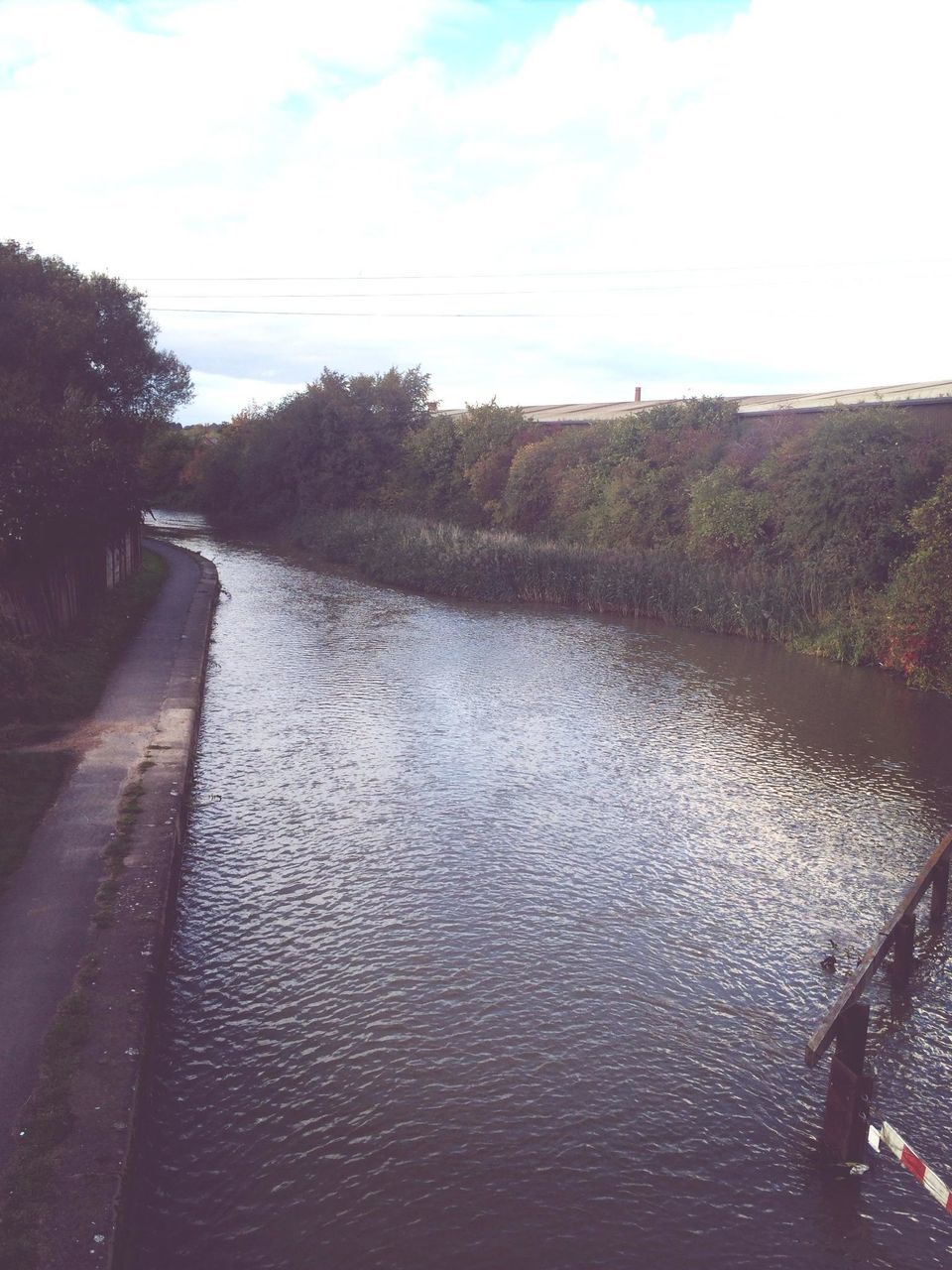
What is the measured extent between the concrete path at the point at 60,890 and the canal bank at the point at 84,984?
11mm

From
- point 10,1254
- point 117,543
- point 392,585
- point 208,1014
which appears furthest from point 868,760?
point 392,585

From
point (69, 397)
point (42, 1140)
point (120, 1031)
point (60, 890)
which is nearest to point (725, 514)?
point (69, 397)

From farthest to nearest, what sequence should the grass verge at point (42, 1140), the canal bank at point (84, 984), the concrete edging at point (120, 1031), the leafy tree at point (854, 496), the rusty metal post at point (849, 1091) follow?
1. the leafy tree at point (854, 496)
2. the rusty metal post at point (849, 1091)
3. the canal bank at point (84, 984)
4. the concrete edging at point (120, 1031)
5. the grass verge at point (42, 1140)

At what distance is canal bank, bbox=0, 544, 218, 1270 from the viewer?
4.26 metres

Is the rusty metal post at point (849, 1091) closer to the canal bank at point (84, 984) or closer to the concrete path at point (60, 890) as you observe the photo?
the canal bank at point (84, 984)

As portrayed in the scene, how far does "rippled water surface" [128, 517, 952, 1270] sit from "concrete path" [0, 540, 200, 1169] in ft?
2.51

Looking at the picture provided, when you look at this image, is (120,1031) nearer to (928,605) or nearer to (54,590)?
(54,590)

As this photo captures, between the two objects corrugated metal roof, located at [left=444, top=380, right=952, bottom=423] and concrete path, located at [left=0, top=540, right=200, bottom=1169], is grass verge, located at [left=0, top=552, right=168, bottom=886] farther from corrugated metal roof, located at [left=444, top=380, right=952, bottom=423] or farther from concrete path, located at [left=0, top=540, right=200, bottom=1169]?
corrugated metal roof, located at [left=444, top=380, right=952, bottom=423]

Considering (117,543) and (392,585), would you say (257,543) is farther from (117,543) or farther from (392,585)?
(117,543)

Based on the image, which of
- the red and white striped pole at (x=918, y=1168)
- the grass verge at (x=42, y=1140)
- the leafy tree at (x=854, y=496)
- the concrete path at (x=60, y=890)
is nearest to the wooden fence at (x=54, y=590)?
the concrete path at (x=60, y=890)

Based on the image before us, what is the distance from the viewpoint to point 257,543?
4525 cm

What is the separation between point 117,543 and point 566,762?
13.7 meters

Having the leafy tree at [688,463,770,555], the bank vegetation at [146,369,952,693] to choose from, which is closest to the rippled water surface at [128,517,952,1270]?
the bank vegetation at [146,369,952,693]

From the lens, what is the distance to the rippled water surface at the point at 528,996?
4922 mm
